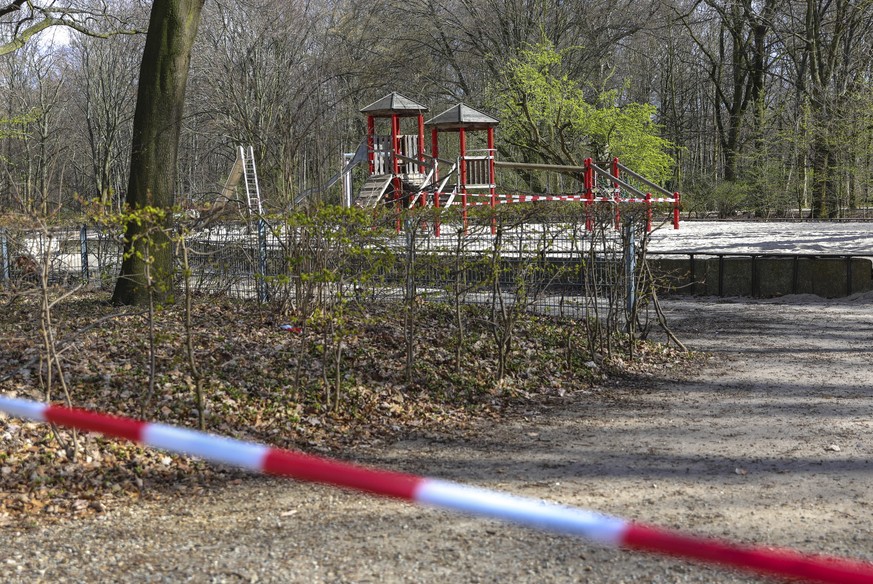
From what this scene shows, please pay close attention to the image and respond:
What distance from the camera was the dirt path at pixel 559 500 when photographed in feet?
13.1

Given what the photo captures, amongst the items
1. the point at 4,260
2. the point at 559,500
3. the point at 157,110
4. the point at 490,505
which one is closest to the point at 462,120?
the point at 157,110

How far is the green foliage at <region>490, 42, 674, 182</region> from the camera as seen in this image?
96.7 ft

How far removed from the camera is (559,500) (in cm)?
507

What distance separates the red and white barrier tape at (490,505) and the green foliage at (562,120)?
27.2 m

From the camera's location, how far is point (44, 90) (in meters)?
40.9

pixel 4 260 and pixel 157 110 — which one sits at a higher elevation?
pixel 157 110

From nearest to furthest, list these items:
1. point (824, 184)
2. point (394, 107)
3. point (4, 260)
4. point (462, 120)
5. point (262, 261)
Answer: point (4, 260) < point (262, 261) < point (394, 107) < point (462, 120) < point (824, 184)

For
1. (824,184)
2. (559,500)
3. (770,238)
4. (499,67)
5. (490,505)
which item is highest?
(499,67)

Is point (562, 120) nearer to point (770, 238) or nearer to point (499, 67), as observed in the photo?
point (499, 67)

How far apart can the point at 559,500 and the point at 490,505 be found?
131 inches

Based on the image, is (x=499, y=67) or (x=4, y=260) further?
(x=499, y=67)

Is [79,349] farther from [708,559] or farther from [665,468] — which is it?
[708,559]

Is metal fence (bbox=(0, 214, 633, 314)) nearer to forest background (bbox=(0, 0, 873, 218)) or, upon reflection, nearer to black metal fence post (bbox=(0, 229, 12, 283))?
black metal fence post (bbox=(0, 229, 12, 283))

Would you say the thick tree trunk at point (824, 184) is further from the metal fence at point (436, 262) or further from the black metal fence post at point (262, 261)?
the black metal fence post at point (262, 261)
